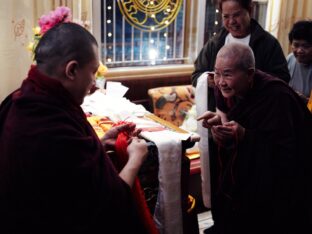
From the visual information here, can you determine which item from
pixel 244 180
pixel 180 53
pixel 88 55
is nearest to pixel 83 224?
pixel 88 55

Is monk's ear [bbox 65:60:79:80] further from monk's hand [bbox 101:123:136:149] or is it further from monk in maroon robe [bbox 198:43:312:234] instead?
monk in maroon robe [bbox 198:43:312:234]

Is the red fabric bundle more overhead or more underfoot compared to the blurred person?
more underfoot

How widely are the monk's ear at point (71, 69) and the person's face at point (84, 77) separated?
0.04 ft

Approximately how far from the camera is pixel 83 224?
1.08 metres

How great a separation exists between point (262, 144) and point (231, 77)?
311 mm

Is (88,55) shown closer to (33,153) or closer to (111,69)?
(33,153)

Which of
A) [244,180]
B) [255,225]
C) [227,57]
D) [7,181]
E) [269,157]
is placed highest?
[227,57]

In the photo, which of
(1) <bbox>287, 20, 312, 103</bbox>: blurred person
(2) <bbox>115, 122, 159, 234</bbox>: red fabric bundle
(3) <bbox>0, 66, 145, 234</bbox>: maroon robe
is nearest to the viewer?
(3) <bbox>0, 66, 145, 234</bbox>: maroon robe

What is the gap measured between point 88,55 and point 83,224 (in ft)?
1.48

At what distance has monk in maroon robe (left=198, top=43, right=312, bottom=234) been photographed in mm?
1665

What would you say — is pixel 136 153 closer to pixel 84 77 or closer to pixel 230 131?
pixel 84 77

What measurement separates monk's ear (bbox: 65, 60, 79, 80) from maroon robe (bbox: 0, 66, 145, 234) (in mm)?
37

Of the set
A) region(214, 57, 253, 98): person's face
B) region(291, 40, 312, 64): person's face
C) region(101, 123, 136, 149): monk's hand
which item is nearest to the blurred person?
region(291, 40, 312, 64): person's face

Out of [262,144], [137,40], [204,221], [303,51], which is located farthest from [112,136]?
[137,40]
